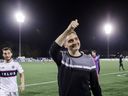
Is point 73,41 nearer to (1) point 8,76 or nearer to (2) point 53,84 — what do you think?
(1) point 8,76

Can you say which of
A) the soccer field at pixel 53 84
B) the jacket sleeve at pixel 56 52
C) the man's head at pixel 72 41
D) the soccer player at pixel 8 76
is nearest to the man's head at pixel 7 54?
the soccer player at pixel 8 76

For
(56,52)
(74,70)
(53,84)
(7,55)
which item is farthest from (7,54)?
(53,84)

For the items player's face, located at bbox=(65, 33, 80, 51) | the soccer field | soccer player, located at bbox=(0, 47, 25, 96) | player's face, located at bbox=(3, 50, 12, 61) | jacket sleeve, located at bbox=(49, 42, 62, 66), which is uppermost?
player's face, located at bbox=(65, 33, 80, 51)

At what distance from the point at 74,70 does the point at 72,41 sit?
372 millimetres

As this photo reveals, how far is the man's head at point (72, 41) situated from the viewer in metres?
4.77

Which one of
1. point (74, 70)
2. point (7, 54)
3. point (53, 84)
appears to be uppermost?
point (7, 54)

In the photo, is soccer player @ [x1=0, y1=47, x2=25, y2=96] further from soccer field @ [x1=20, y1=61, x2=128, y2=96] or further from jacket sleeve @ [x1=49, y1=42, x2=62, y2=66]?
soccer field @ [x1=20, y1=61, x2=128, y2=96]

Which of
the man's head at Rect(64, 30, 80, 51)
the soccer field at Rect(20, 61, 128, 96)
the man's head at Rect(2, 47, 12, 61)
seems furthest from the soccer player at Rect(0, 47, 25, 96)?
the soccer field at Rect(20, 61, 128, 96)

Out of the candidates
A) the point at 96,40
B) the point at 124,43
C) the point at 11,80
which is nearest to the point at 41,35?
the point at 96,40

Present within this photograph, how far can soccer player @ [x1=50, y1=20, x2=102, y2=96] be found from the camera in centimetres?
482

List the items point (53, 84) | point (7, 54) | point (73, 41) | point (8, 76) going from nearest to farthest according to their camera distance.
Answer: point (73, 41)
point (8, 76)
point (7, 54)
point (53, 84)

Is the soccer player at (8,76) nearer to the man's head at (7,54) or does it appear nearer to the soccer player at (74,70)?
the man's head at (7,54)

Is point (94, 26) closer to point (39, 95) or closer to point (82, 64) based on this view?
point (39, 95)

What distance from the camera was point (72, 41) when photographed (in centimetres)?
478
